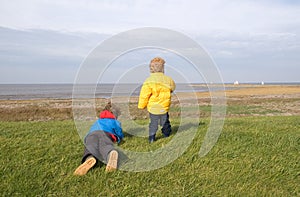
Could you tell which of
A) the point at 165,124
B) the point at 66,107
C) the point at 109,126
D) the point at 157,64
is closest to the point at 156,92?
the point at 157,64

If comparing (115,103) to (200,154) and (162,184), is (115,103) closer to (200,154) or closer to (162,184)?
(200,154)

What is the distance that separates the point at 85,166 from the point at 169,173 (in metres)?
1.36

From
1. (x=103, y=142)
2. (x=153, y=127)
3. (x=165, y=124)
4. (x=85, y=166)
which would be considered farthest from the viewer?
(x=165, y=124)

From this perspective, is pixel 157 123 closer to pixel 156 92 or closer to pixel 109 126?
pixel 156 92

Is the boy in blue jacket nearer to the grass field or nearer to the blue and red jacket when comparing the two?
the blue and red jacket

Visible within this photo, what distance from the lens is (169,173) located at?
447cm

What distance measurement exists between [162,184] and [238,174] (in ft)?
4.34

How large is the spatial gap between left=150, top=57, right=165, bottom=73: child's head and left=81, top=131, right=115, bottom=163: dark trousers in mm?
1890

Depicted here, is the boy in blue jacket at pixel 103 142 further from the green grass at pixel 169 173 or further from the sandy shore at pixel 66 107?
the sandy shore at pixel 66 107

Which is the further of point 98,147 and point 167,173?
point 98,147

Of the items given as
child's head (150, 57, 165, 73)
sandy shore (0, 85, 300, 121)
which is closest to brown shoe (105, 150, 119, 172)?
sandy shore (0, 85, 300, 121)

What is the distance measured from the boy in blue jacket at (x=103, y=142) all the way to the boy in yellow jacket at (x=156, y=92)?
741 millimetres

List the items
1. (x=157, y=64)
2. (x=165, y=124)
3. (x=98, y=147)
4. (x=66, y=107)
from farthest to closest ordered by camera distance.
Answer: (x=66, y=107) → (x=165, y=124) → (x=157, y=64) → (x=98, y=147)

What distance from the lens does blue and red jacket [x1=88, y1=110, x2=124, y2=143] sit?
5727 mm
